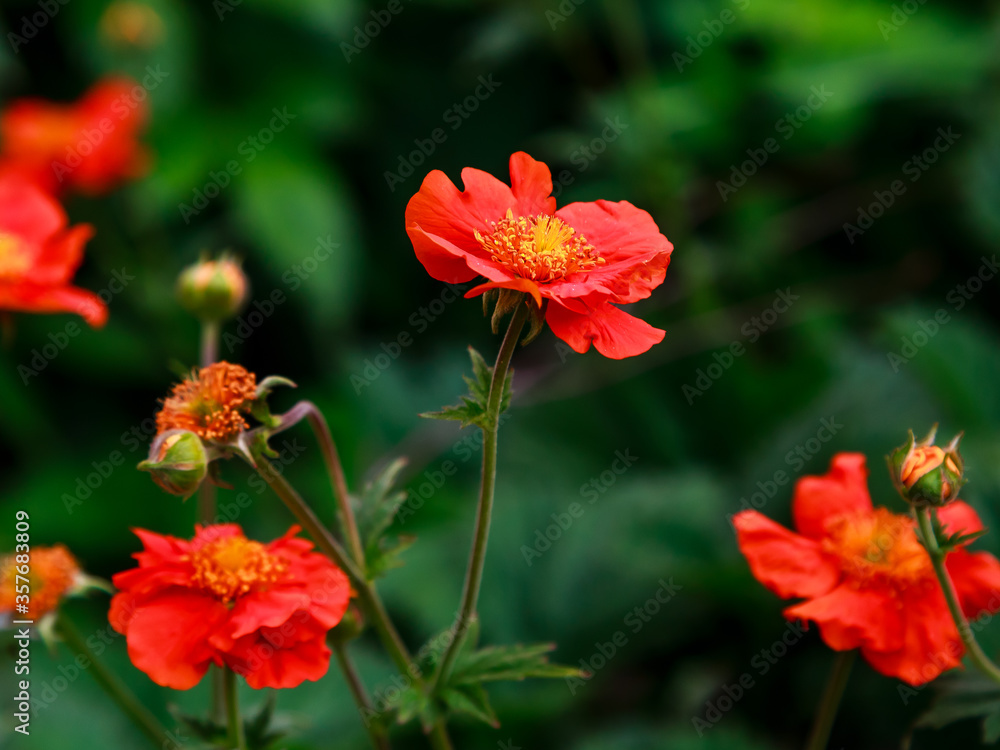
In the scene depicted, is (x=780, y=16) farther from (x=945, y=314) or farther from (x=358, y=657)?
(x=358, y=657)

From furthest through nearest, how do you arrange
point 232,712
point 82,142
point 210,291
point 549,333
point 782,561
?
point 549,333 → point 82,142 → point 210,291 → point 782,561 → point 232,712

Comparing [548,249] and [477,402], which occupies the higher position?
[548,249]

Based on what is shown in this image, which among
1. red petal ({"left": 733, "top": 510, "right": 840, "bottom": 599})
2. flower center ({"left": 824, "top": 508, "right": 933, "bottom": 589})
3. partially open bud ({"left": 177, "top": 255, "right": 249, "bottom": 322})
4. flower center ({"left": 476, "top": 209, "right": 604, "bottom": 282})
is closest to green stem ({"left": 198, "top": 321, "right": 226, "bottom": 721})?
partially open bud ({"left": 177, "top": 255, "right": 249, "bottom": 322})

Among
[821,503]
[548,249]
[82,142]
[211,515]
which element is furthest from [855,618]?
[82,142]

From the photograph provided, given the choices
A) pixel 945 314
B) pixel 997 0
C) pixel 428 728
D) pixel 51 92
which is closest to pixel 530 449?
pixel 945 314

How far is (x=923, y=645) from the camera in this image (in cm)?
113

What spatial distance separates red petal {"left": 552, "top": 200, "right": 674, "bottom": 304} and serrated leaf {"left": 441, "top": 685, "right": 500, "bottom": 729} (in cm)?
49

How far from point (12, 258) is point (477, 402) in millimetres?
1091

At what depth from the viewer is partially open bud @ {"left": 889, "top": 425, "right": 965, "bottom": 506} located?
3.44 feet

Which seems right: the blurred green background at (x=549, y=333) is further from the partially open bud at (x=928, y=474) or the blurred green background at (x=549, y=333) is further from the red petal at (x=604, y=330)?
the red petal at (x=604, y=330)

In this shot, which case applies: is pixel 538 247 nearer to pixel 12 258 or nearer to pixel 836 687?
pixel 836 687

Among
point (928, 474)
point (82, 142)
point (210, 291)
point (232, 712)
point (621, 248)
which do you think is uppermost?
point (82, 142)

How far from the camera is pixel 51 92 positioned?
3.43m

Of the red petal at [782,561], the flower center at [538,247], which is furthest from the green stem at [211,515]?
the red petal at [782,561]
